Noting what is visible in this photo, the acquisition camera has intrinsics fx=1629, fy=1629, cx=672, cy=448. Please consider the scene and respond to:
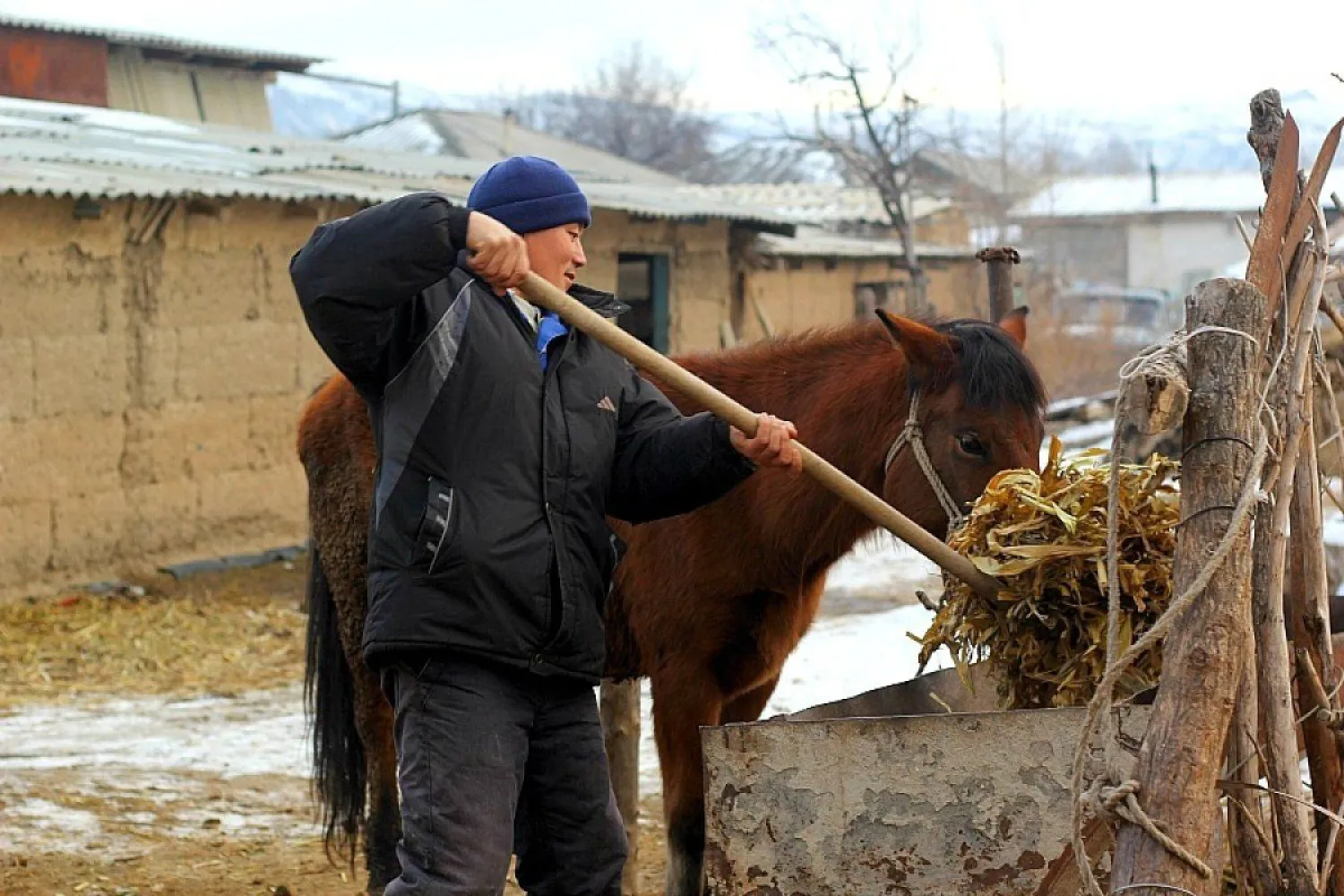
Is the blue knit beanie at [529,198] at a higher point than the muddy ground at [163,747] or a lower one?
higher

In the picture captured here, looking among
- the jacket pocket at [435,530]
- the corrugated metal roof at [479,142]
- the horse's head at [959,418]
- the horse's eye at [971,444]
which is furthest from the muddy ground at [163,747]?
the corrugated metal roof at [479,142]

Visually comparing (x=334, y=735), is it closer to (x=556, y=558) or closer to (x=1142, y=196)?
(x=556, y=558)

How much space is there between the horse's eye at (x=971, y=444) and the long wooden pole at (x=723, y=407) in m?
0.61

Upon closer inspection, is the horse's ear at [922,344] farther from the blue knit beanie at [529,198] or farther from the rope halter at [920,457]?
the blue knit beanie at [529,198]

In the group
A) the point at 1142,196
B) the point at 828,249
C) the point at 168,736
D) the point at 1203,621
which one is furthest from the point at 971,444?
the point at 1142,196

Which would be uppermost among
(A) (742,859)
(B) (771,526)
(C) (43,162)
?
(C) (43,162)

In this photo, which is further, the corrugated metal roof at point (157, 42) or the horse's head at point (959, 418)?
the corrugated metal roof at point (157, 42)

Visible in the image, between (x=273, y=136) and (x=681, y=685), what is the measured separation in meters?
14.5

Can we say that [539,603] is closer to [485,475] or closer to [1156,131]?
[485,475]

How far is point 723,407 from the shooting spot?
3.25m

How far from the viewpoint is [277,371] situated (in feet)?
38.5

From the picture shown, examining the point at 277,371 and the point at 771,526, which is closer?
the point at 771,526

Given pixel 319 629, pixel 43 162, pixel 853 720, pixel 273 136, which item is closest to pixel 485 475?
pixel 853 720

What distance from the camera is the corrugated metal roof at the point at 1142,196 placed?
50.6 meters
